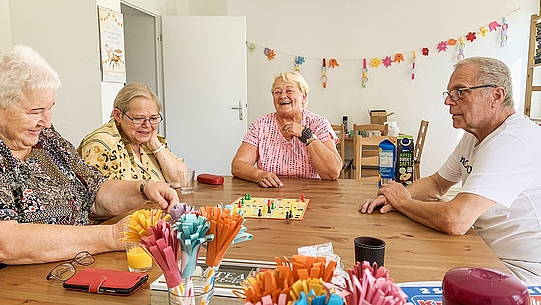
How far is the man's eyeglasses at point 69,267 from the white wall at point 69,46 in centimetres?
233

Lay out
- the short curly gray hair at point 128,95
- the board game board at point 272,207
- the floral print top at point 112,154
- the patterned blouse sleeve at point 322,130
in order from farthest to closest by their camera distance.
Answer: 1. the patterned blouse sleeve at point 322,130
2. the short curly gray hair at point 128,95
3. the floral print top at point 112,154
4. the board game board at point 272,207

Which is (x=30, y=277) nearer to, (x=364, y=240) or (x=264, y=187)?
(x=364, y=240)

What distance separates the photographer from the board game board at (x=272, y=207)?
1.50 meters

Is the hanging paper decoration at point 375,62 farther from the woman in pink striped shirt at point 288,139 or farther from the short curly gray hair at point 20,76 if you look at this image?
the short curly gray hair at point 20,76

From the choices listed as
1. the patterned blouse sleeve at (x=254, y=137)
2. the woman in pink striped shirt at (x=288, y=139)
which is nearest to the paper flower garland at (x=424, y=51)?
the woman in pink striped shirt at (x=288, y=139)

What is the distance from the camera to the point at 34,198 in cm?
128

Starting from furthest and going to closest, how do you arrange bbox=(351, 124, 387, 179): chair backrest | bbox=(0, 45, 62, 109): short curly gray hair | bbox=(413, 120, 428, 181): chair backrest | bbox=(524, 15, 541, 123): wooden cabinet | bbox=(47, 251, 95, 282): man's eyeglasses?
1. bbox=(413, 120, 428, 181): chair backrest
2. bbox=(524, 15, 541, 123): wooden cabinet
3. bbox=(351, 124, 387, 179): chair backrest
4. bbox=(0, 45, 62, 109): short curly gray hair
5. bbox=(47, 251, 95, 282): man's eyeglasses

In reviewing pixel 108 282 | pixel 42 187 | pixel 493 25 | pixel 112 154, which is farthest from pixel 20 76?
pixel 493 25

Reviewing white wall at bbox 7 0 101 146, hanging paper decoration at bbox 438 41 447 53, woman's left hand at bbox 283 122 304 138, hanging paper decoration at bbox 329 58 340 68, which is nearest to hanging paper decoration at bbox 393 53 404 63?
hanging paper decoration at bbox 438 41 447 53

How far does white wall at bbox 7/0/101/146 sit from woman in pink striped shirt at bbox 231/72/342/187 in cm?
146

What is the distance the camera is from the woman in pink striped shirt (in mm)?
2352

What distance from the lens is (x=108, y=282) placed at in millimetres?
914

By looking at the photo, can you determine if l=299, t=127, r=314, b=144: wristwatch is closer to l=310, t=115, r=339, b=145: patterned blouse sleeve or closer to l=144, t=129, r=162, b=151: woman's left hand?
l=310, t=115, r=339, b=145: patterned blouse sleeve

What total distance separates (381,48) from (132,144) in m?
3.77
